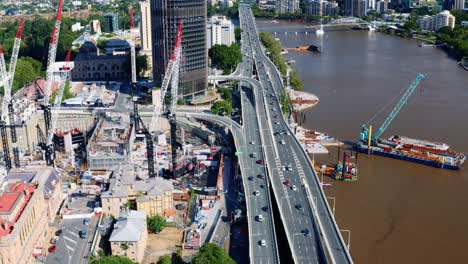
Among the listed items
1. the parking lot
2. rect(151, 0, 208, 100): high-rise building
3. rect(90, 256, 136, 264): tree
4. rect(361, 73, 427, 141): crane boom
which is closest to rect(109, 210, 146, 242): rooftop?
the parking lot

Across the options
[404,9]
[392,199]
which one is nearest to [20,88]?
[392,199]

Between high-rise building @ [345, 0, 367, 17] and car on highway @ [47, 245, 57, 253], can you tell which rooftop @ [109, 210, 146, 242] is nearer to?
car on highway @ [47, 245, 57, 253]

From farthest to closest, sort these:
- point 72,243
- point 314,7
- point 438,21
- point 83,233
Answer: point 314,7
point 438,21
point 83,233
point 72,243

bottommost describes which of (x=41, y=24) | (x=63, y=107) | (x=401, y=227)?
(x=401, y=227)

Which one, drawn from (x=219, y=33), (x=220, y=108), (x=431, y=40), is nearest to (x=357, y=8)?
(x=431, y=40)

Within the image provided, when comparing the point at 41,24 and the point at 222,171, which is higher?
the point at 41,24

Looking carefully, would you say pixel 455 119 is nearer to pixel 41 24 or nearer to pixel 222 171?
pixel 222 171

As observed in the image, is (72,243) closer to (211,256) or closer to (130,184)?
(130,184)
